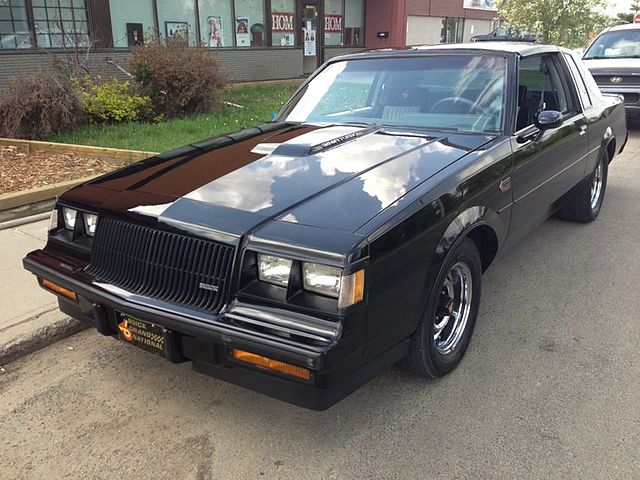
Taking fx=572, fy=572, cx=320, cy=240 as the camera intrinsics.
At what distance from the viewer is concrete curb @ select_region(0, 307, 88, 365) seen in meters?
3.34

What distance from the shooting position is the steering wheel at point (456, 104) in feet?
12.1

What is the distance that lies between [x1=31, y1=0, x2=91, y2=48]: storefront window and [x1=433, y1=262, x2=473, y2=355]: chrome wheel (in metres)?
10.6

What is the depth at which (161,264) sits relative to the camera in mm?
2547

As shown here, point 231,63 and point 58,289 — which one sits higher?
point 231,63

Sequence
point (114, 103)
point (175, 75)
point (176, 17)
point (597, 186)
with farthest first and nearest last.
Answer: point (176, 17) → point (175, 75) → point (114, 103) → point (597, 186)

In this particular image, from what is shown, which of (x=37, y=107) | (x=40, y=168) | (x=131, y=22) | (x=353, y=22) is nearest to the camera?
(x=40, y=168)

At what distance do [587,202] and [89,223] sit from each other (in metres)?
4.51

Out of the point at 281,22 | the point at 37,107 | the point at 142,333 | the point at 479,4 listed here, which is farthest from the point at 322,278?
the point at 479,4

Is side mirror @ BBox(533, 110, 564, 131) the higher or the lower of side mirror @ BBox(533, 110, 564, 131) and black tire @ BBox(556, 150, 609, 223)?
the higher

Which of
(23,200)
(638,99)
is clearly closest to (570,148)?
(23,200)

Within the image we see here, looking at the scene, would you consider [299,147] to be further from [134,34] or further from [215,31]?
[215,31]

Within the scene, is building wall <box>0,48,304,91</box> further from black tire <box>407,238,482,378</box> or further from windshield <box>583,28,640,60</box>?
black tire <box>407,238,482,378</box>

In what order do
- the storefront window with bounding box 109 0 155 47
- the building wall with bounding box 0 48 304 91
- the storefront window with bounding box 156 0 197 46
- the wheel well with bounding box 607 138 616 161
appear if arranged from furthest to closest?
the storefront window with bounding box 156 0 197 46
the storefront window with bounding box 109 0 155 47
the building wall with bounding box 0 48 304 91
the wheel well with bounding box 607 138 616 161

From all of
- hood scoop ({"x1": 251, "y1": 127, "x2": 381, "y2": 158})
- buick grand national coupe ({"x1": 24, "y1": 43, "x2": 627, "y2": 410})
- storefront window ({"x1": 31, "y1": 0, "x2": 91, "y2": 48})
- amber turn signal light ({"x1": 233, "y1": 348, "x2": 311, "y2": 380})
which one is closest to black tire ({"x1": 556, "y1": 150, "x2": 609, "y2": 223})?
buick grand national coupe ({"x1": 24, "y1": 43, "x2": 627, "y2": 410})
